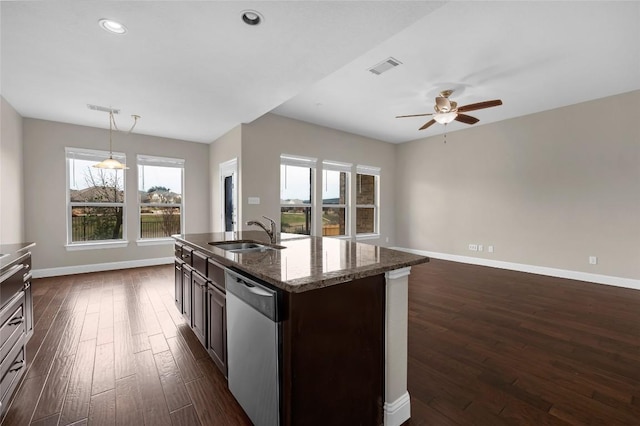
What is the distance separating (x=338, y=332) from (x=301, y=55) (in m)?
2.49

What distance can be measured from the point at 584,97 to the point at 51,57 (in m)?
7.10

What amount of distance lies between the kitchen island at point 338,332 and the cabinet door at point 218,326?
2cm

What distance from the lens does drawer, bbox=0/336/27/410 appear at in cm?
164

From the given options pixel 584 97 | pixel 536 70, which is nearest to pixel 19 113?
pixel 536 70

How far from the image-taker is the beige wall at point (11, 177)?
12.0 ft

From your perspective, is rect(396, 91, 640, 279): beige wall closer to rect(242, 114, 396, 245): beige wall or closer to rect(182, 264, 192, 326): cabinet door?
rect(242, 114, 396, 245): beige wall

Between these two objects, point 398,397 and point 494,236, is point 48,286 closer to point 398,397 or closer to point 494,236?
point 398,397

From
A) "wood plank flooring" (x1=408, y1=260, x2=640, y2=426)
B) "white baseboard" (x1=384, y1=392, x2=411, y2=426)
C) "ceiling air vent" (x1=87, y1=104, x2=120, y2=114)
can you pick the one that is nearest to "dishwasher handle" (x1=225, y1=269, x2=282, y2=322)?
"white baseboard" (x1=384, y1=392, x2=411, y2=426)

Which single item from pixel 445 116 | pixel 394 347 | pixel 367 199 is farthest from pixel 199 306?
pixel 367 199

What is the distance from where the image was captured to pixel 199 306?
7.50ft

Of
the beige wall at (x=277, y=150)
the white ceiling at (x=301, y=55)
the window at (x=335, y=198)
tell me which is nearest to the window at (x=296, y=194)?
the beige wall at (x=277, y=150)

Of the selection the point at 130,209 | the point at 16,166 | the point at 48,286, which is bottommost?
the point at 48,286

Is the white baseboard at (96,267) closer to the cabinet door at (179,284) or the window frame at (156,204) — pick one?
the window frame at (156,204)

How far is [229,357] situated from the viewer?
1.74 metres
